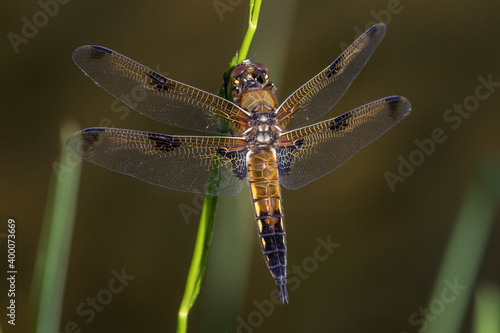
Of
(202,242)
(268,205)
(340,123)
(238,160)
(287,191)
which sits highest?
(287,191)

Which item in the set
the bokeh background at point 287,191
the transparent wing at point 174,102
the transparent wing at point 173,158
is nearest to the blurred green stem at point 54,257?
the transparent wing at point 173,158

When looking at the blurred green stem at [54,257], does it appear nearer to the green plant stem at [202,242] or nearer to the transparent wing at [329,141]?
the green plant stem at [202,242]

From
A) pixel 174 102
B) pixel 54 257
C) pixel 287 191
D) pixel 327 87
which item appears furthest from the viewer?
pixel 287 191

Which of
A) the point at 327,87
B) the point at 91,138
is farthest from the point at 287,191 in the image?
the point at 91,138

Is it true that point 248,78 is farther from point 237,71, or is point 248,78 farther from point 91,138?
point 91,138

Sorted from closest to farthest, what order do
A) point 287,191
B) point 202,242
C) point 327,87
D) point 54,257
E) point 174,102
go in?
point 202,242
point 54,257
point 174,102
point 327,87
point 287,191

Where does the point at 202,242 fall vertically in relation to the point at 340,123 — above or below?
below
